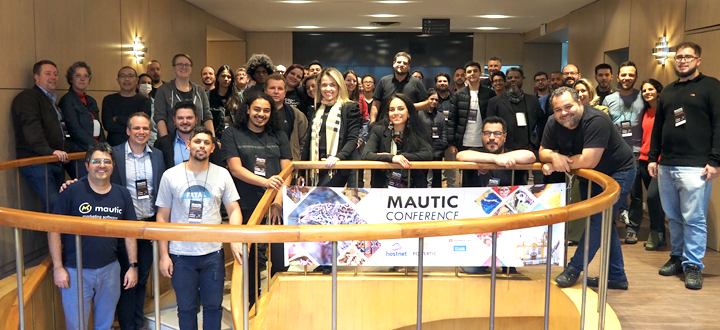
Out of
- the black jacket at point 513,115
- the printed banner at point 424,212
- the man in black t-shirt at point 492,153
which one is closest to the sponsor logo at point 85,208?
the printed banner at point 424,212

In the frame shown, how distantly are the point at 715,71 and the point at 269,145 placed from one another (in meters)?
4.51

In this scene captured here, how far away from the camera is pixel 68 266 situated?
3701 mm

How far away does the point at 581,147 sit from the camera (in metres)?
3.98

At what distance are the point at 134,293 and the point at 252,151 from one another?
4.52ft

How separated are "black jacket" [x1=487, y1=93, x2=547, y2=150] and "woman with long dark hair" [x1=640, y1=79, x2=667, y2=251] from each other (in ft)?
3.28

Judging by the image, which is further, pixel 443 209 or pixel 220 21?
pixel 220 21

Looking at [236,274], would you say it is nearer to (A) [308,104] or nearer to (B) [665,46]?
(A) [308,104]

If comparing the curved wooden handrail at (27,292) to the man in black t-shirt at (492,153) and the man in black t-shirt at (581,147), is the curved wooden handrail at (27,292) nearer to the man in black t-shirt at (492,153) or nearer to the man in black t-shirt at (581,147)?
the man in black t-shirt at (492,153)

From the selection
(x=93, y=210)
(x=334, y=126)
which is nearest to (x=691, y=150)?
(x=334, y=126)

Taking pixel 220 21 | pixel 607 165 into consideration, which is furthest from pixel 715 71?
pixel 220 21

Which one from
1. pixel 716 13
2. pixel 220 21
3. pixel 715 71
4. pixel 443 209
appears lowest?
pixel 443 209

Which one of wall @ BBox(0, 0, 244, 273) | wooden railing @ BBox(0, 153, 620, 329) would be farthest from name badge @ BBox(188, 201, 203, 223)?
wall @ BBox(0, 0, 244, 273)

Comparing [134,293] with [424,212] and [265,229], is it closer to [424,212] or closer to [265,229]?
[424,212]

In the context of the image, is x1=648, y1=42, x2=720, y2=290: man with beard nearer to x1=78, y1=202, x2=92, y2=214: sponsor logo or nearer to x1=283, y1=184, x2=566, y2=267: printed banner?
x1=283, y1=184, x2=566, y2=267: printed banner
